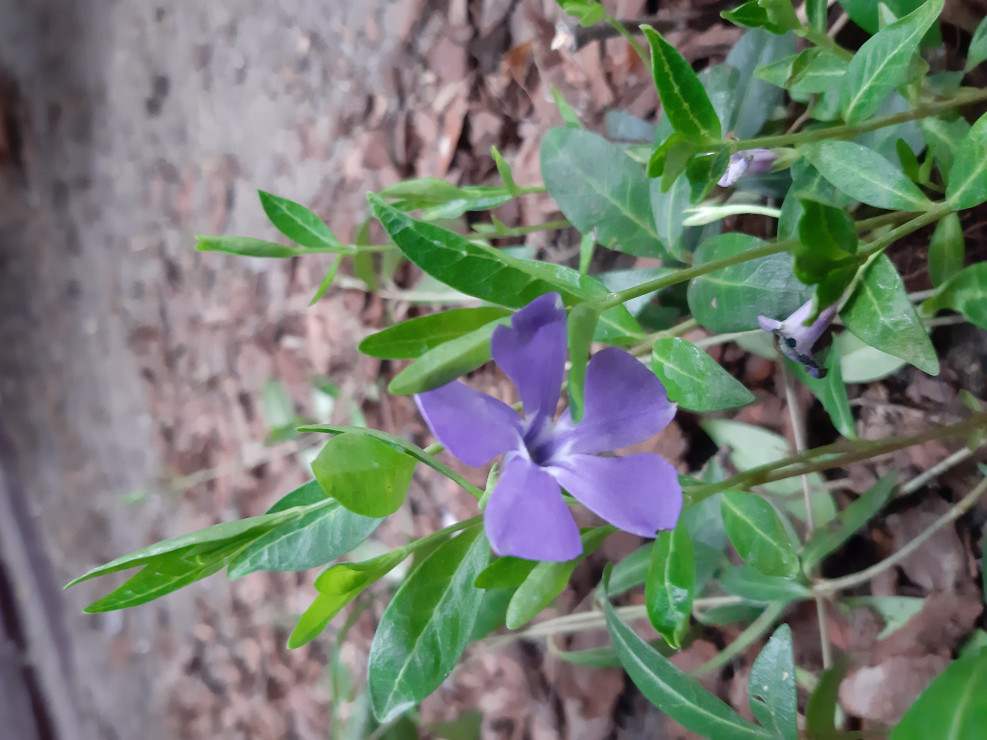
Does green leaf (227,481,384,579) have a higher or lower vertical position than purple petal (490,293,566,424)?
lower

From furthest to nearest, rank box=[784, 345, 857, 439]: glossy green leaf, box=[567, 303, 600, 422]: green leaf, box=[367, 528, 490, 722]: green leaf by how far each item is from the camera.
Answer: box=[784, 345, 857, 439]: glossy green leaf
box=[367, 528, 490, 722]: green leaf
box=[567, 303, 600, 422]: green leaf

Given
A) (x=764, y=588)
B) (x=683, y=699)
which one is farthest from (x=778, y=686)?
(x=764, y=588)

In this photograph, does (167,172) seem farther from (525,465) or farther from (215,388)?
(525,465)

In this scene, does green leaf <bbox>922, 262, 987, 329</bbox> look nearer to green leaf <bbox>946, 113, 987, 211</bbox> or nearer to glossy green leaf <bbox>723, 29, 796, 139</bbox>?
green leaf <bbox>946, 113, 987, 211</bbox>

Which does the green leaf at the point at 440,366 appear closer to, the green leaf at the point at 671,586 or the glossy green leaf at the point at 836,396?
the green leaf at the point at 671,586

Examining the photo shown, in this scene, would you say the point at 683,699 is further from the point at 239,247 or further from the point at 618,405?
the point at 239,247

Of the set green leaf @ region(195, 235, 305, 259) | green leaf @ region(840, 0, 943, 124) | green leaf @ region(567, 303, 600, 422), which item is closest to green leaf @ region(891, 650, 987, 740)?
green leaf @ region(567, 303, 600, 422)

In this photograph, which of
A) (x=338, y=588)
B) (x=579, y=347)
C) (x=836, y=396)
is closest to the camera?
(x=579, y=347)
